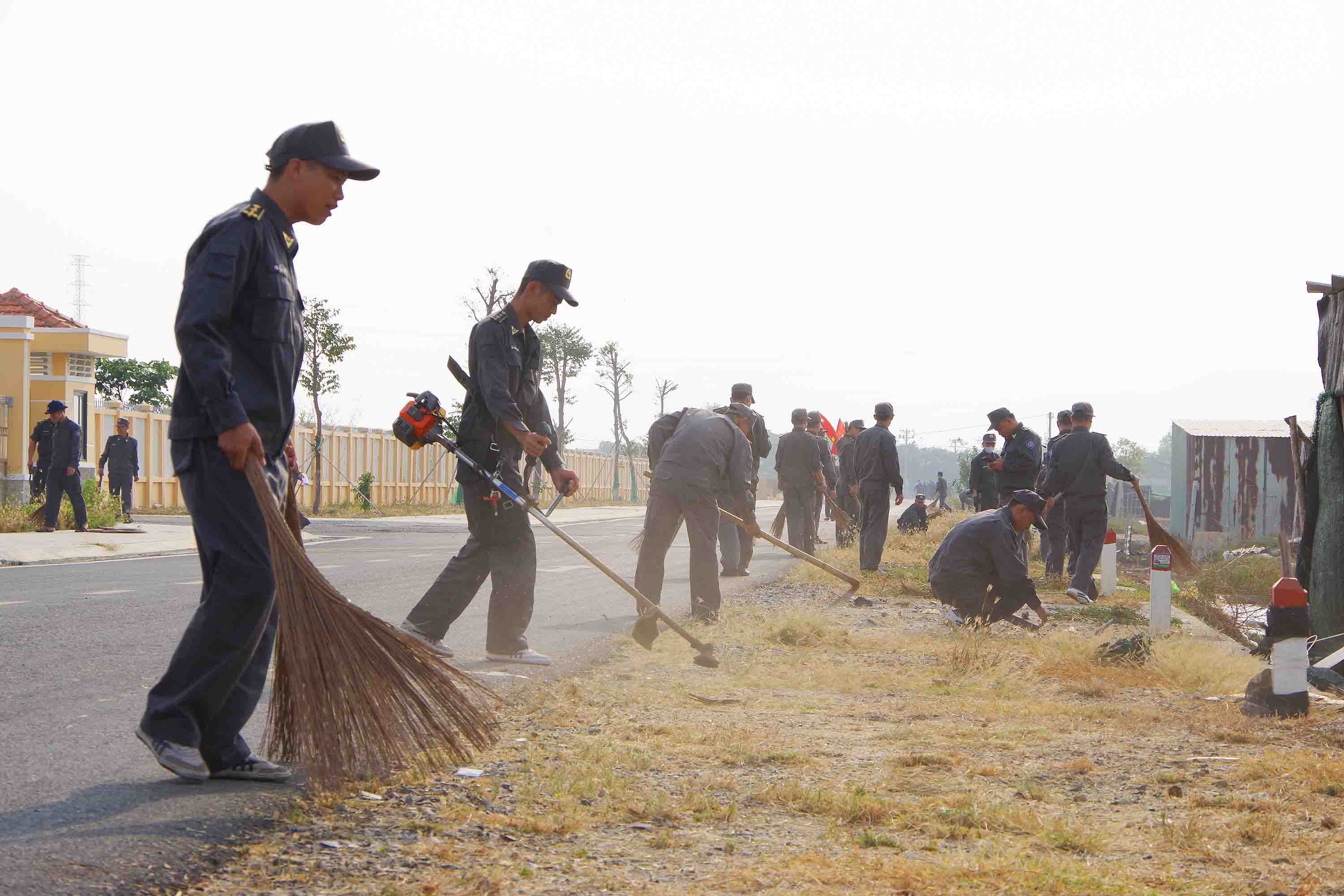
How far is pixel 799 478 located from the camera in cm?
1546

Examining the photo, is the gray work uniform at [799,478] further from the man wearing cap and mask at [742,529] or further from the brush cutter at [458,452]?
the brush cutter at [458,452]

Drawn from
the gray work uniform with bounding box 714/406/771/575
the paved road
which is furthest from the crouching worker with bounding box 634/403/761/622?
the gray work uniform with bounding box 714/406/771/575

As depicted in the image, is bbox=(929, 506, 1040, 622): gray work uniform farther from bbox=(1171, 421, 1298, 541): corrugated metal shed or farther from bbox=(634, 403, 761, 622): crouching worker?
bbox=(1171, 421, 1298, 541): corrugated metal shed

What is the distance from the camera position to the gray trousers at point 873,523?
44.9 ft

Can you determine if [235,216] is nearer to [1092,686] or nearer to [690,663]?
[690,663]

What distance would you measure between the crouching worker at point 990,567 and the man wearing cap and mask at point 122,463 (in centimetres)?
1637

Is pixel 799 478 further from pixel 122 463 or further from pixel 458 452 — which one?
pixel 122 463

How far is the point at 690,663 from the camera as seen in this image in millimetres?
7352

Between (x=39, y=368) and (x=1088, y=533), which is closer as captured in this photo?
(x=1088, y=533)

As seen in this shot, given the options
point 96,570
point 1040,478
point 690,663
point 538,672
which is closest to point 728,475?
point 690,663

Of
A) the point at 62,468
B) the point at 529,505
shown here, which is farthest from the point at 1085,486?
the point at 62,468

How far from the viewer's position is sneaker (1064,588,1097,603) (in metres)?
11.6

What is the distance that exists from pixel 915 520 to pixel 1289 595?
16.1 m

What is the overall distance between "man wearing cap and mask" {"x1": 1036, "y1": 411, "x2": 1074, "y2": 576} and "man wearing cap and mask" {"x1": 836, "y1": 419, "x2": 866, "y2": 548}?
11.7ft
